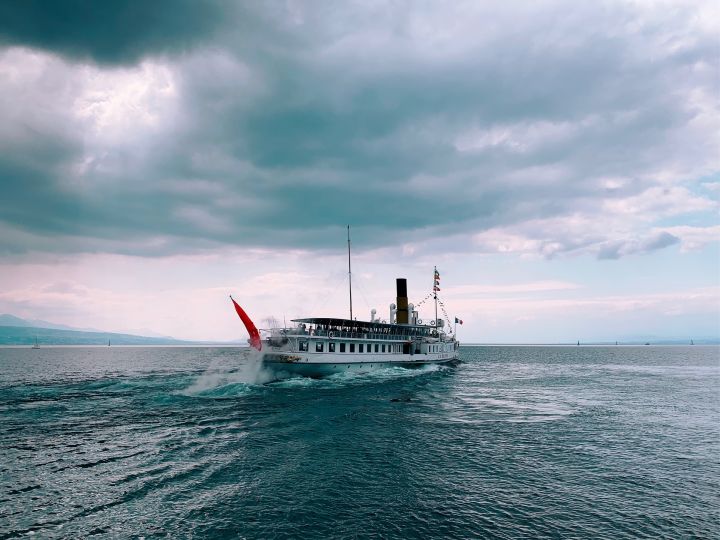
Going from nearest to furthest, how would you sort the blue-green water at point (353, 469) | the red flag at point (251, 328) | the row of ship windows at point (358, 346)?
1. the blue-green water at point (353, 469)
2. the red flag at point (251, 328)
3. the row of ship windows at point (358, 346)

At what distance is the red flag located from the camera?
54.0 metres

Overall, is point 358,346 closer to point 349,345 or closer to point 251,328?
point 349,345

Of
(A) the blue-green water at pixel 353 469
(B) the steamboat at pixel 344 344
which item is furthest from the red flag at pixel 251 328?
(A) the blue-green water at pixel 353 469

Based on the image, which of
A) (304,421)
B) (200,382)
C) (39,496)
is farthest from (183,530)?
(200,382)

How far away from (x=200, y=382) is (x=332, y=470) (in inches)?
1626

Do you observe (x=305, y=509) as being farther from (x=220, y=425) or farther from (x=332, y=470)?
(x=220, y=425)

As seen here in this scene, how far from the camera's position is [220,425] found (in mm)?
31188

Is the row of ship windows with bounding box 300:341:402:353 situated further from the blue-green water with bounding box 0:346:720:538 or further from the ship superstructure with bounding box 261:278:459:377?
the blue-green water with bounding box 0:346:720:538

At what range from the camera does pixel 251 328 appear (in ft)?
184

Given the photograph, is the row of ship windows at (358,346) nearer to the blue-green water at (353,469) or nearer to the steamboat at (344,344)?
the steamboat at (344,344)

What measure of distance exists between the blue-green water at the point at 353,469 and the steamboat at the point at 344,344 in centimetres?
1336

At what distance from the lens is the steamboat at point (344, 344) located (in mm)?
56000

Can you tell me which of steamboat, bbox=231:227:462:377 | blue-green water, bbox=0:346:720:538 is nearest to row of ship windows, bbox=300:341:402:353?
steamboat, bbox=231:227:462:377

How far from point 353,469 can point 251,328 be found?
122 ft
